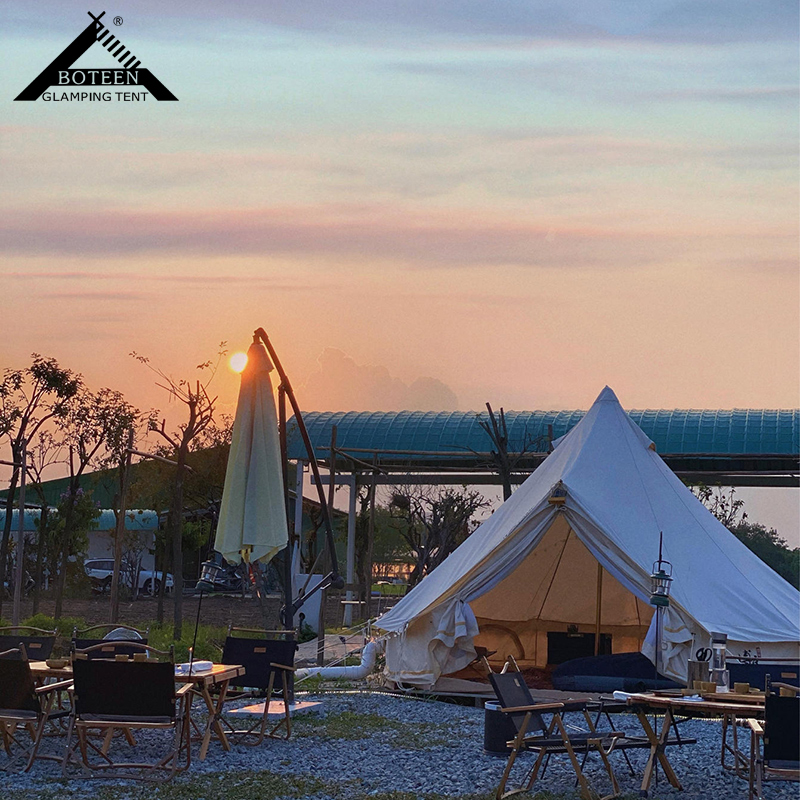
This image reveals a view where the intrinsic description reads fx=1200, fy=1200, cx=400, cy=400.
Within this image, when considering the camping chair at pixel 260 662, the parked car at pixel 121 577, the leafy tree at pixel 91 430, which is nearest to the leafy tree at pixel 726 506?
the leafy tree at pixel 91 430

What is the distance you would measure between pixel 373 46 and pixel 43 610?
551 inches

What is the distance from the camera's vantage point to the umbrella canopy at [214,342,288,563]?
28.3 ft

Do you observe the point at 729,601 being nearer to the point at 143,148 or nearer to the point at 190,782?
the point at 190,782

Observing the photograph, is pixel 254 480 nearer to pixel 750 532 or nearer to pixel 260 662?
pixel 260 662

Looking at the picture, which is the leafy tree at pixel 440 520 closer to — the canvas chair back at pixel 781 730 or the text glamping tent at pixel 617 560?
the text glamping tent at pixel 617 560

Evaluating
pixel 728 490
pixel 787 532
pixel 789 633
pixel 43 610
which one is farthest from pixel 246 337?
pixel 787 532

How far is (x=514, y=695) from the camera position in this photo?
6.54 m

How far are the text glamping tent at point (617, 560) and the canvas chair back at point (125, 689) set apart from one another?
3628 mm

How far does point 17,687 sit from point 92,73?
179 inches

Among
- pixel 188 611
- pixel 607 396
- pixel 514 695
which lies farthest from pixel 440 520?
pixel 514 695

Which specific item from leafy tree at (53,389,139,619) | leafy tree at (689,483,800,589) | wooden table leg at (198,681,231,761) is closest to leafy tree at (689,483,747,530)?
leafy tree at (689,483,800,589)

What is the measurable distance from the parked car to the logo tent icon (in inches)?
627

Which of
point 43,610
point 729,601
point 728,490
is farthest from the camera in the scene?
point 728,490

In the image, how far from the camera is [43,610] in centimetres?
1772
